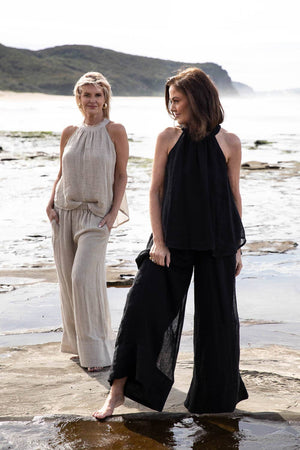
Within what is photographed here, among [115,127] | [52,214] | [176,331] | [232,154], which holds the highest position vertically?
[115,127]

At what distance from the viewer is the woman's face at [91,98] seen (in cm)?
495

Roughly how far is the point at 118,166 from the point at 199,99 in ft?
4.69

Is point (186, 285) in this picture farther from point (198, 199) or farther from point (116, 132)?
point (116, 132)

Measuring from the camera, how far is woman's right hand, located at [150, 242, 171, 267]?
3.77 metres

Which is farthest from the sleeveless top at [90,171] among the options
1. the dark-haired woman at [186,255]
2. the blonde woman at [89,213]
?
the dark-haired woman at [186,255]

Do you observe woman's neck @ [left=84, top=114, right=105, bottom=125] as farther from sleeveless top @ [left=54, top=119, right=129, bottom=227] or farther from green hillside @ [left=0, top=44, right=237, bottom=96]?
green hillside @ [left=0, top=44, right=237, bottom=96]

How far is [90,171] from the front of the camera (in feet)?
16.1

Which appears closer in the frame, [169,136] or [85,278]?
[169,136]

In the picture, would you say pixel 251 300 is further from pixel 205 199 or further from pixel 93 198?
Answer: pixel 205 199

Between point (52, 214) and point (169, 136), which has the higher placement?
point (169, 136)

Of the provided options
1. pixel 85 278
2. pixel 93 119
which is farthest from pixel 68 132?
pixel 85 278

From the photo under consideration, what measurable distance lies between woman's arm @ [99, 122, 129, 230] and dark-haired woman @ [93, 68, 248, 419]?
110cm

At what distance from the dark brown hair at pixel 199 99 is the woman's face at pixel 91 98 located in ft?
4.17

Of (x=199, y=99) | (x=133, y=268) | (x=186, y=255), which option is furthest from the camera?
(x=133, y=268)
